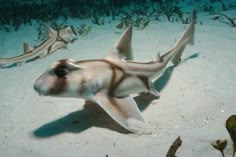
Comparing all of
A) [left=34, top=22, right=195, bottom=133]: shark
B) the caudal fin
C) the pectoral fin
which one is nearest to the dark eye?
[left=34, top=22, right=195, bottom=133]: shark

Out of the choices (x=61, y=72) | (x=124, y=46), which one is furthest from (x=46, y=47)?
(x=61, y=72)

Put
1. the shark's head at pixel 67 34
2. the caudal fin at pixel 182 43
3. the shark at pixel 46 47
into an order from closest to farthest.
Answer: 1. the caudal fin at pixel 182 43
2. the shark at pixel 46 47
3. the shark's head at pixel 67 34

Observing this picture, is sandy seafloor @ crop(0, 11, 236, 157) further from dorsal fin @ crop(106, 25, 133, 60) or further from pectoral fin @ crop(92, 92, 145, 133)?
dorsal fin @ crop(106, 25, 133, 60)

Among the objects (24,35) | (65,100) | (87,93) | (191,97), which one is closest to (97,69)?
(87,93)

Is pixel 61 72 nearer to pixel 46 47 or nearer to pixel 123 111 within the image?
pixel 123 111

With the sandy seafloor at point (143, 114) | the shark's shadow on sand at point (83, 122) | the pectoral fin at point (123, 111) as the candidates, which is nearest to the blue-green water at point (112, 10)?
the sandy seafloor at point (143, 114)

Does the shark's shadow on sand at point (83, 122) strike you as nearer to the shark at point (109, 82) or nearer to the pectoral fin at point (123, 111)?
the pectoral fin at point (123, 111)
